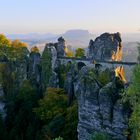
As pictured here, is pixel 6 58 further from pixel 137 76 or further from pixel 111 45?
pixel 137 76

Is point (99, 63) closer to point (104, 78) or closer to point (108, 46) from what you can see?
point (108, 46)

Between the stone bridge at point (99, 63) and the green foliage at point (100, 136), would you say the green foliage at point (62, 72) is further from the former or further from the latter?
the green foliage at point (100, 136)

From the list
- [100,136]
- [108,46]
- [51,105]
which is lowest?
[51,105]

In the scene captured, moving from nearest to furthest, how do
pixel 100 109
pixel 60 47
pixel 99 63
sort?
pixel 100 109 → pixel 99 63 → pixel 60 47

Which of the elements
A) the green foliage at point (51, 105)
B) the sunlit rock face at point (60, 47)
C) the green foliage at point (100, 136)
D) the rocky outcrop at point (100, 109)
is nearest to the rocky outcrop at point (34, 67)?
the sunlit rock face at point (60, 47)

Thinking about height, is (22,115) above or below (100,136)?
below

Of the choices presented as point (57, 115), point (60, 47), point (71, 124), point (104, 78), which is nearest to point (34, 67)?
point (60, 47)

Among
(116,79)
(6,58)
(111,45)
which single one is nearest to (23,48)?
(6,58)
